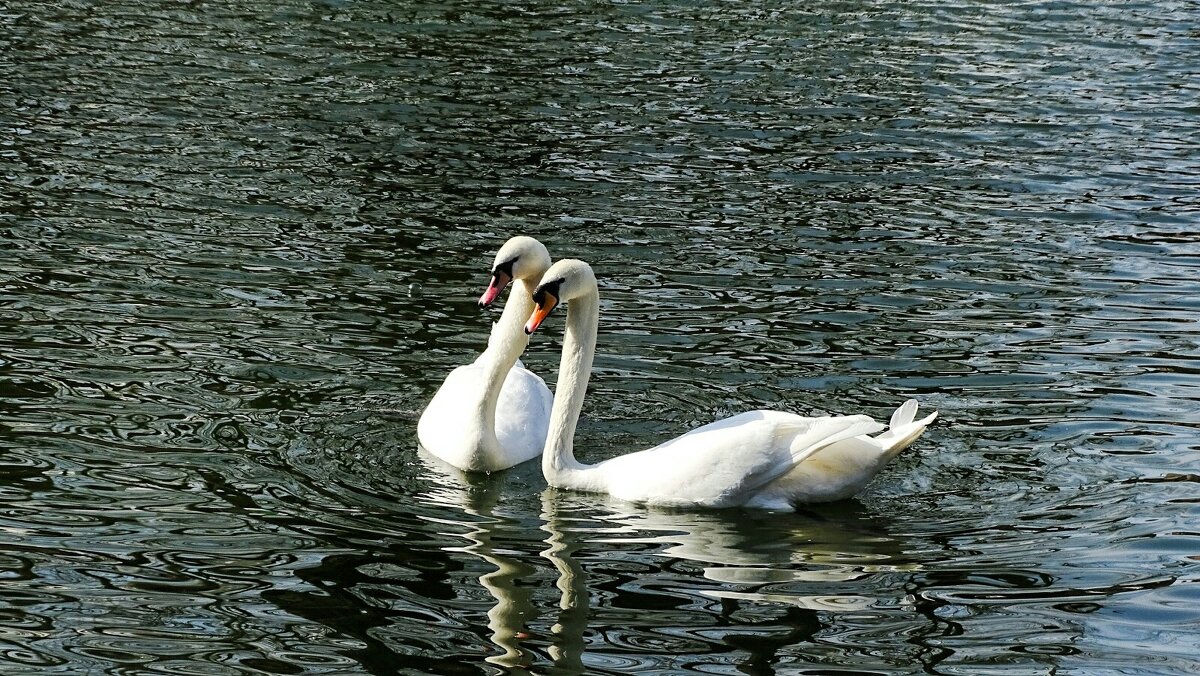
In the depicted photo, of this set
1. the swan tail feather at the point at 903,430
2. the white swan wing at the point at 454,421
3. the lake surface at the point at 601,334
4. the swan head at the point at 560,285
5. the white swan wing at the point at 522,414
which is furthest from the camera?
the white swan wing at the point at 522,414

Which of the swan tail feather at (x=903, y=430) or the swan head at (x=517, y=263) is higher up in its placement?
the swan head at (x=517, y=263)

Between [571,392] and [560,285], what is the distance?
0.65 meters

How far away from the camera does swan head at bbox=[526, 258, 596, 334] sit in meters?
8.84

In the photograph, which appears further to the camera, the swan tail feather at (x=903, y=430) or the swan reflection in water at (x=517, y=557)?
the swan tail feather at (x=903, y=430)

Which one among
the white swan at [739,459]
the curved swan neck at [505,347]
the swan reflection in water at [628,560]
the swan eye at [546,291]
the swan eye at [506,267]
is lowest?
Answer: the swan reflection in water at [628,560]

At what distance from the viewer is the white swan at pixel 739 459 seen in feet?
28.0

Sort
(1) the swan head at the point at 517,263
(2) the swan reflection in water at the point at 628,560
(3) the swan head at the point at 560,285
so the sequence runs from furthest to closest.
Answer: (1) the swan head at the point at 517,263, (3) the swan head at the point at 560,285, (2) the swan reflection in water at the point at 628,560

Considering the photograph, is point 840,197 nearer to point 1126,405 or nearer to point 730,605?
point 1126,405

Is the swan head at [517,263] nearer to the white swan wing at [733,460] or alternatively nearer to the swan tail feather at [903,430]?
the white swan wing at [733,460]

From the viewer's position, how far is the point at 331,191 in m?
14.6

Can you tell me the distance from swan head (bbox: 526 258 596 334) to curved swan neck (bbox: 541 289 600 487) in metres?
0.09

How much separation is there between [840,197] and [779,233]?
1424 millimetres

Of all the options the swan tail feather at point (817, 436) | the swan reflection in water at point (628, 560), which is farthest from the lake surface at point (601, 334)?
the swan tail feather at point (817, 436)

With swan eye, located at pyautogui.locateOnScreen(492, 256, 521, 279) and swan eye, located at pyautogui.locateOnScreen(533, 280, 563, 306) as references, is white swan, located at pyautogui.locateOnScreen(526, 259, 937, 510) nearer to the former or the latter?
swan eye, located at pyautogui.locateOnScreen(533, 280, 563, 306)
